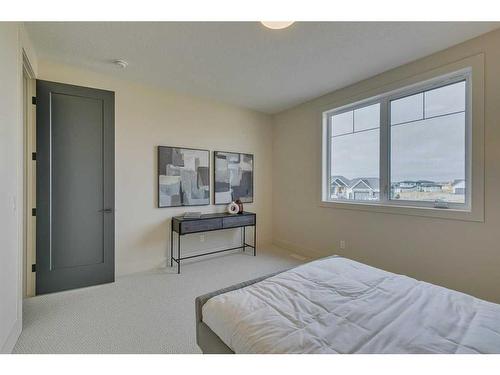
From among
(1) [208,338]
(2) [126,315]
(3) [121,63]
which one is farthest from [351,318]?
(3) [121,63]

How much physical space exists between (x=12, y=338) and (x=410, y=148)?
419cm

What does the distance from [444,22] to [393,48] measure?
1.43ft

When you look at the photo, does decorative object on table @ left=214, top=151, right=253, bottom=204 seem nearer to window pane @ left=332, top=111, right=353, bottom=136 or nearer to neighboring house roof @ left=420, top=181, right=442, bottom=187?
window pane @ left=332, top=111, right=353, bottom=136

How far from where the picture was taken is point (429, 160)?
2.70 meters

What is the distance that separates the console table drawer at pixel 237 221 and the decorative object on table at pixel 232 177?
0.43 meters

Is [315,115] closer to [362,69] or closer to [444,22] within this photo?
[362,69]

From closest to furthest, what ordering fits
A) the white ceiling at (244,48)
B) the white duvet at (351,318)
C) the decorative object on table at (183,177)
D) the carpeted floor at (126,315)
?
the white duvet at (351,318), the carpeted floor at (126,315), the white ceiling at (244,48), the decorative object on table at (183,177)

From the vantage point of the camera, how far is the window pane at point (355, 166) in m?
3.23

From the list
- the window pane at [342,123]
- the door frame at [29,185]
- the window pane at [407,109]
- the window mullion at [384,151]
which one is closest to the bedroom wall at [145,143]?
the door frame at [29,185]

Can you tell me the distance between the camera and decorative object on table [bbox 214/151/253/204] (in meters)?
4.01

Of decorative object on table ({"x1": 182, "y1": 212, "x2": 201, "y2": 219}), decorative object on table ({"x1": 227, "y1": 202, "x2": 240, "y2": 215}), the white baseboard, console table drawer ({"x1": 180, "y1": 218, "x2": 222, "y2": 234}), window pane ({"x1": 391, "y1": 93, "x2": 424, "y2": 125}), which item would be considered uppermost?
window pane ({"x1": 391, "y1": 93, "x2": 424, "y2": 125})

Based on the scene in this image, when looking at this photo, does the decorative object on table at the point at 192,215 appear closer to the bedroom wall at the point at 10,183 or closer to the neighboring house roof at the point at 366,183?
the bedroom wall at the point at 10,183

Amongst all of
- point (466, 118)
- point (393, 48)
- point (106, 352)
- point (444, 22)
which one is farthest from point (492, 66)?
point (106, 352)

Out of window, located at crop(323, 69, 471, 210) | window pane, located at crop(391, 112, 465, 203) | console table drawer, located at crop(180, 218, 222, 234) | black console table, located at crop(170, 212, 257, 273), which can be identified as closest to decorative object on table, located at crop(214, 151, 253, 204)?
black console table, located at crop(170, 212, 257, 273)
